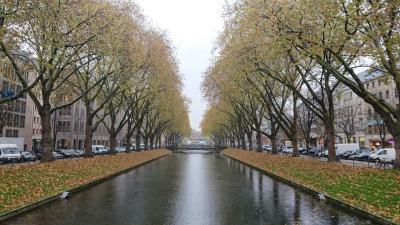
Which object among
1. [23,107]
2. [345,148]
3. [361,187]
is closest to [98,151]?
[23,107]

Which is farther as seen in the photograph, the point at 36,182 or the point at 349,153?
the point at 349,153

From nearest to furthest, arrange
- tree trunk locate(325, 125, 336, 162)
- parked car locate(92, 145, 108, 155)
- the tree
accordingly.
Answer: the tree → tree trunk locate(325, 125, 336, 162) → parked car locate(92, 145, 108, 155)

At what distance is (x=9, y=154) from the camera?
44469 millimetres

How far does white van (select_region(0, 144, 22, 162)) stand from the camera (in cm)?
4312

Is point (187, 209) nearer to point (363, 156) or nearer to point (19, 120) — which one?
point (363, 156)

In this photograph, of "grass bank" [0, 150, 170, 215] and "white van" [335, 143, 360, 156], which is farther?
"white van" [335, 143, 360, 156]

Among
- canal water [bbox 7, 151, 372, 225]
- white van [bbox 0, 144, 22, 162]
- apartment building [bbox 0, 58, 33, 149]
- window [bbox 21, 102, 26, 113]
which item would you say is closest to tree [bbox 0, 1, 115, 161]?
canal water [bbox 7, 151, 372, 225]

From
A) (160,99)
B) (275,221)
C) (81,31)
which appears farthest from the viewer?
(160,99)

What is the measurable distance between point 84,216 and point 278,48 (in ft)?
44.1

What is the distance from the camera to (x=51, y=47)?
21.5 m

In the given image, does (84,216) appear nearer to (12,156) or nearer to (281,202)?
(281,202)

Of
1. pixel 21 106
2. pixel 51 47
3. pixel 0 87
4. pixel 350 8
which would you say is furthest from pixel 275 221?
A: pixel 21 106

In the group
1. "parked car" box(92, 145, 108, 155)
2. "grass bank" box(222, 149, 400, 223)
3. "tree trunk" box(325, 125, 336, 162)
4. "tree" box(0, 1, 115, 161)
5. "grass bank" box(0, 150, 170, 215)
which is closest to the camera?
"grass bank" box(222, 149, 400, 223)

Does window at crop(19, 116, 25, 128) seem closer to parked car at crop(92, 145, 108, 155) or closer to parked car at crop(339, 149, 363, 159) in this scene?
parked car at crop(92, 145, 108, 155)
